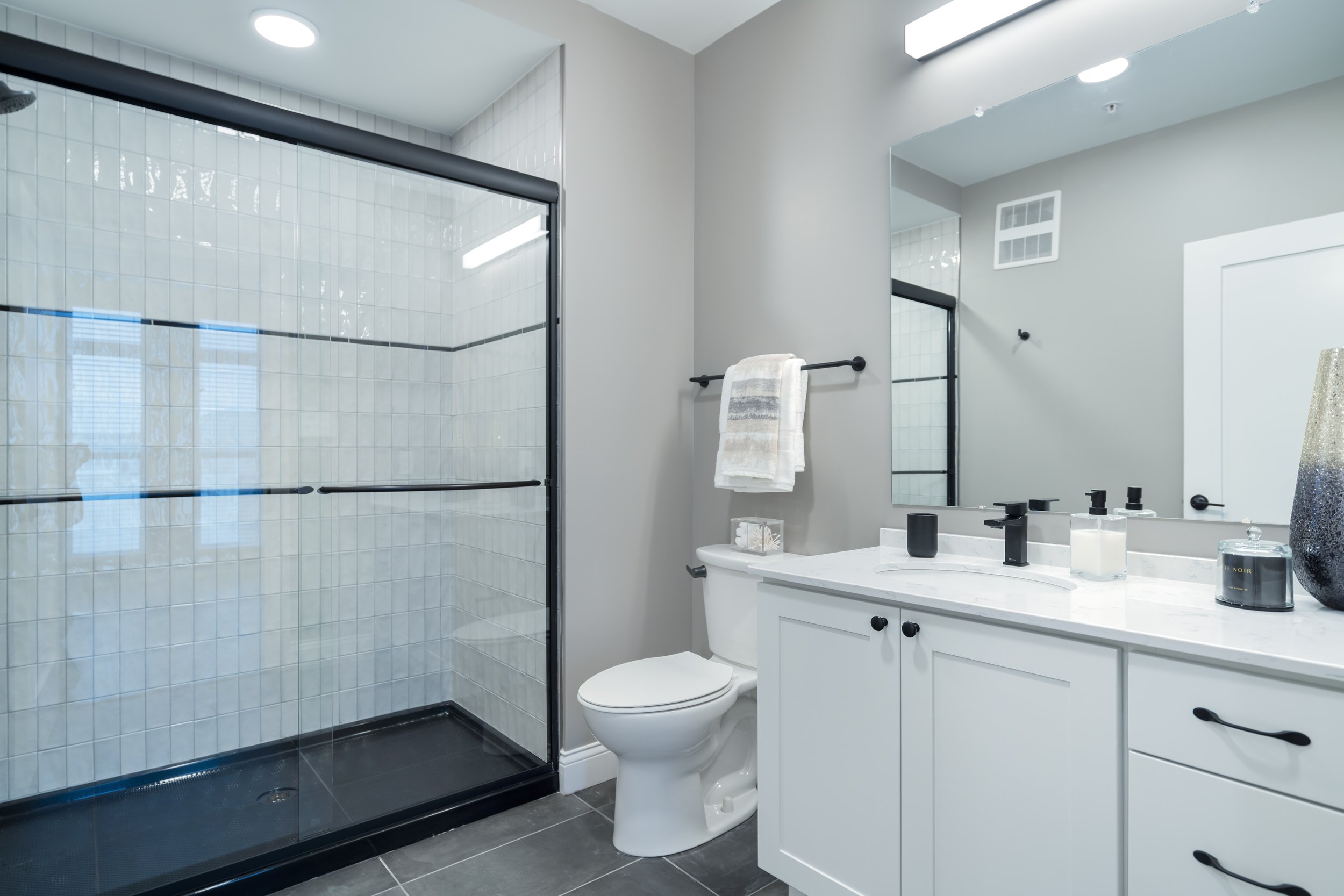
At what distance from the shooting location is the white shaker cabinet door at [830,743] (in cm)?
136

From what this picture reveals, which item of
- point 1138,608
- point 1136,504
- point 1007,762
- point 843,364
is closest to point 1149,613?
point 1138,608

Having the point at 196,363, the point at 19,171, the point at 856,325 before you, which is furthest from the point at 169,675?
the point at 856,325

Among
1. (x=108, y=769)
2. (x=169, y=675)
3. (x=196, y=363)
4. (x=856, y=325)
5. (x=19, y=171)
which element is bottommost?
(x=108, y=769)

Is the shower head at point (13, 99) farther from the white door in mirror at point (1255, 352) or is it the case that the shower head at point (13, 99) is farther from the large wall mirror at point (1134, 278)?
the white door in mirror at point (1255, 352)

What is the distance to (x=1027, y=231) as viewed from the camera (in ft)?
5.62

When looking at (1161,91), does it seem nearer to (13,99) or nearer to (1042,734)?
(1042,734)

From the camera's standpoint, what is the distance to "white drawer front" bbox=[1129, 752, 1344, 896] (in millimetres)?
877

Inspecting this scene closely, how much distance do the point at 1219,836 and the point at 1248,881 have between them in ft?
0.18

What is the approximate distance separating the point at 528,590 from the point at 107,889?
121 centimetres

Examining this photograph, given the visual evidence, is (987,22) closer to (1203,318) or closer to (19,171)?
(1203,318)

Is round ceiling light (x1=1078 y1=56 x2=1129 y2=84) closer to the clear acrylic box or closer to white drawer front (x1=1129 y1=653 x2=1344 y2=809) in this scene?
white drawer front (x1=1129 y1=653 x2=1344 y2=809)

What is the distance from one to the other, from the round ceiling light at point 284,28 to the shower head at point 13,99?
79 cm

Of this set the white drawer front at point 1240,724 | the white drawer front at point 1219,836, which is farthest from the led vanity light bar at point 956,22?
the white drawer front at point 1219,836

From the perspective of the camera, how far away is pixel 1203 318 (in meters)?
1.43
